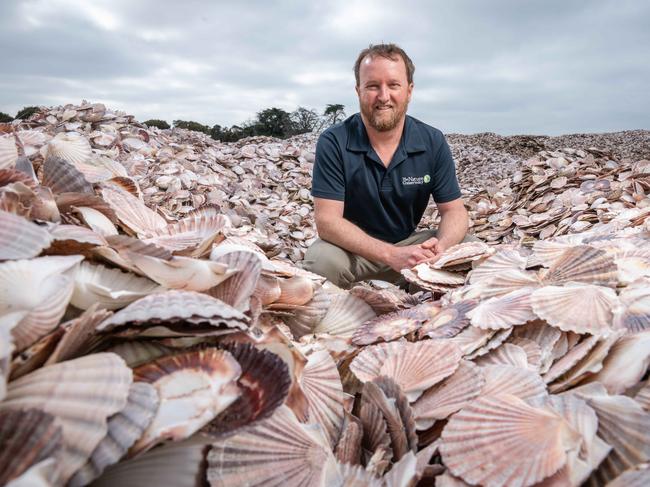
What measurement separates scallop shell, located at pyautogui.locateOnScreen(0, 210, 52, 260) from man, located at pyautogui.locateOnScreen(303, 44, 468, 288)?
2338 millimetres

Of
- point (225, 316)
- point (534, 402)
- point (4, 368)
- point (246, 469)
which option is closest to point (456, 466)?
point (534, 402)

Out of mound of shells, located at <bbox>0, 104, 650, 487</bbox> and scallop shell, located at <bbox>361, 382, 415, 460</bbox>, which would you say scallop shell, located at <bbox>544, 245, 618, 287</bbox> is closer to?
mound of shells, located at <bbox>0, 104, 650, 487</bbox>

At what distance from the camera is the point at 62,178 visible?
5.18 feet

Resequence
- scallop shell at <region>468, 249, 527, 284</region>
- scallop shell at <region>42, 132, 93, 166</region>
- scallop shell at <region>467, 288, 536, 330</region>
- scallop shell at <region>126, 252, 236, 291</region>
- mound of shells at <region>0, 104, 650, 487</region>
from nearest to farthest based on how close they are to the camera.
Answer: mound of shells at <region>0, 104, 650, 487</region> → scallop shell at <region>126, 252, 236, 291</region> → scallop shell at <region>467, 288, 536, 330</region> → scallop shell at <region>468, 249, 527, 284</region> → scallop shell at <region>42, 132, 93, 166</region>

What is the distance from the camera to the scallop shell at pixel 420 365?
1157mm

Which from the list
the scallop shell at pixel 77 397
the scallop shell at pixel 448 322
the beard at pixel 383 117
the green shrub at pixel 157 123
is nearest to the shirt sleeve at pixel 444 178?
the beard at pixel 383 117

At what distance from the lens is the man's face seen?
3.38 meters

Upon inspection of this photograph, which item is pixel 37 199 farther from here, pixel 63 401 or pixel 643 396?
pixel 643 396

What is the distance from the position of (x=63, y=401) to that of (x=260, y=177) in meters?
7.15

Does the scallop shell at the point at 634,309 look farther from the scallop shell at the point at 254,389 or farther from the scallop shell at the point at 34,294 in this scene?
the scallop shell at the point at 34,294

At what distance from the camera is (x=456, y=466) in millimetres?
929

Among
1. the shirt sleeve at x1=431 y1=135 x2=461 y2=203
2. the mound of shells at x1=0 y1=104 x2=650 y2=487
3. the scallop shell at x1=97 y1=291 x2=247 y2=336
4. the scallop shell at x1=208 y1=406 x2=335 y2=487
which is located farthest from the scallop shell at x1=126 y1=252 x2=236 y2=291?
the shirt sleeve at x1=431 y1=135 x2=461 y2=203

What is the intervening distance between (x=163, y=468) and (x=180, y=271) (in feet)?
1.54

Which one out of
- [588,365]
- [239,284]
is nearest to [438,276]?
[588,365]
